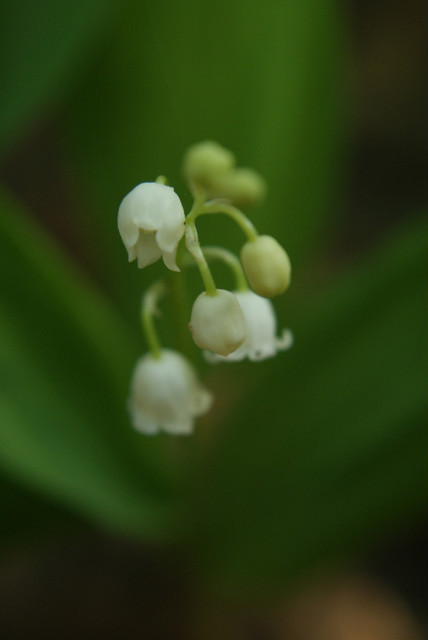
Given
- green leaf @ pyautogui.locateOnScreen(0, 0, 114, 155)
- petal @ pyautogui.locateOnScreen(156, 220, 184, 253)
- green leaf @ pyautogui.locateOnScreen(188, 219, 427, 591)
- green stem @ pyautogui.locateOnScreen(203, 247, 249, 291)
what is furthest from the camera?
green leaf @ pyautogui.locateOnScreen(0, 0, 114, 155)

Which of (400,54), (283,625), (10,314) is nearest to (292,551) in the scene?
(283,625)

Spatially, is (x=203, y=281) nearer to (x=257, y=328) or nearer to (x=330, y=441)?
(x=257, y=328)

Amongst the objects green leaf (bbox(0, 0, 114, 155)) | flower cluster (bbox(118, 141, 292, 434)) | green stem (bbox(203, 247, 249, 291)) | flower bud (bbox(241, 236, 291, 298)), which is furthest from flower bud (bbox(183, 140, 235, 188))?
green leaf (bbox(0, 0, 114, 155))

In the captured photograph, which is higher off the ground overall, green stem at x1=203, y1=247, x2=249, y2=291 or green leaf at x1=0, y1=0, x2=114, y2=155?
green leaf at x1=0, y1=0, x2=114, y2=155

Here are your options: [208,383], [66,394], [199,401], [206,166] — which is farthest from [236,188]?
[208,383]

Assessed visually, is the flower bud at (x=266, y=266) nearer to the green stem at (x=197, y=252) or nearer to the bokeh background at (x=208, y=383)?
the green stem at (x=197, y=252)

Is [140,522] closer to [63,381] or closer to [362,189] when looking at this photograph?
[63,381]

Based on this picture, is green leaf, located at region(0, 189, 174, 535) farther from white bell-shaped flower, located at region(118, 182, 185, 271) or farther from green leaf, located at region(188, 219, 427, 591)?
white bell-shaped flower, located at region(118, 182, 185, 271)
